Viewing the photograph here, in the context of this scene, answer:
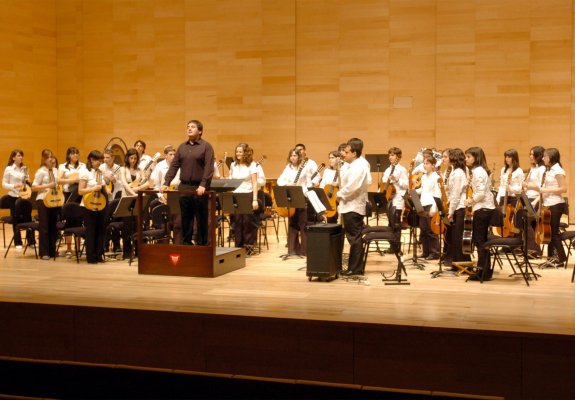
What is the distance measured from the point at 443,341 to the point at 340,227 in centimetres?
347

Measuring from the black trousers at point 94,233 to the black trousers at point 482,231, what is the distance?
4.65 meters

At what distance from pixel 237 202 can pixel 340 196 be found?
198cm

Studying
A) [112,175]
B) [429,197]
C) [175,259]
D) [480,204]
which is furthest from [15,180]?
[480,204]

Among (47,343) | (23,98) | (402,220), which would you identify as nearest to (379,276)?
(402,220)

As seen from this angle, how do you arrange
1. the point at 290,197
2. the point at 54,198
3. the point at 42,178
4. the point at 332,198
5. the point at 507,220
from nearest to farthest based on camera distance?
the point at 507,220 < the point at 290,197 < the point at 54,198 < the point at 332,198 < the point at 42,178

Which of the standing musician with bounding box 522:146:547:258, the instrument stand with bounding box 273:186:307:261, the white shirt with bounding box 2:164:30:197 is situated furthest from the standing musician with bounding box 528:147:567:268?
the white shirt with bounding box 2:164:30:197

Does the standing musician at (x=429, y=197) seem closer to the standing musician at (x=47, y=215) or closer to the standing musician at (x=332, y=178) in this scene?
the standing musician at (x=332, y=178)

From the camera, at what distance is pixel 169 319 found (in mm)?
5645

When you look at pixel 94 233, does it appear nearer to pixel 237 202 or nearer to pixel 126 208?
pixel 126 208

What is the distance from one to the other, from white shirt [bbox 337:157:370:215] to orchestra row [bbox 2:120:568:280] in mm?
11

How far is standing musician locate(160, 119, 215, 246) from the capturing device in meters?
8.90

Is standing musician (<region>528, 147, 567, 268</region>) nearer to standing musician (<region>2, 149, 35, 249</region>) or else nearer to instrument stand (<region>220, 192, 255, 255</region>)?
instrument stand (<region>220, 192, 255, 255</region>)

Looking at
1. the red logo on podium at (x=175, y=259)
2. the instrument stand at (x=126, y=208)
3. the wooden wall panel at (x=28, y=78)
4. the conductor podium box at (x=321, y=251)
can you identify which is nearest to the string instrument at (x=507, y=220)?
the conductor podium box at (x=321, y=251)

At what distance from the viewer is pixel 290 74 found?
1562 cm
